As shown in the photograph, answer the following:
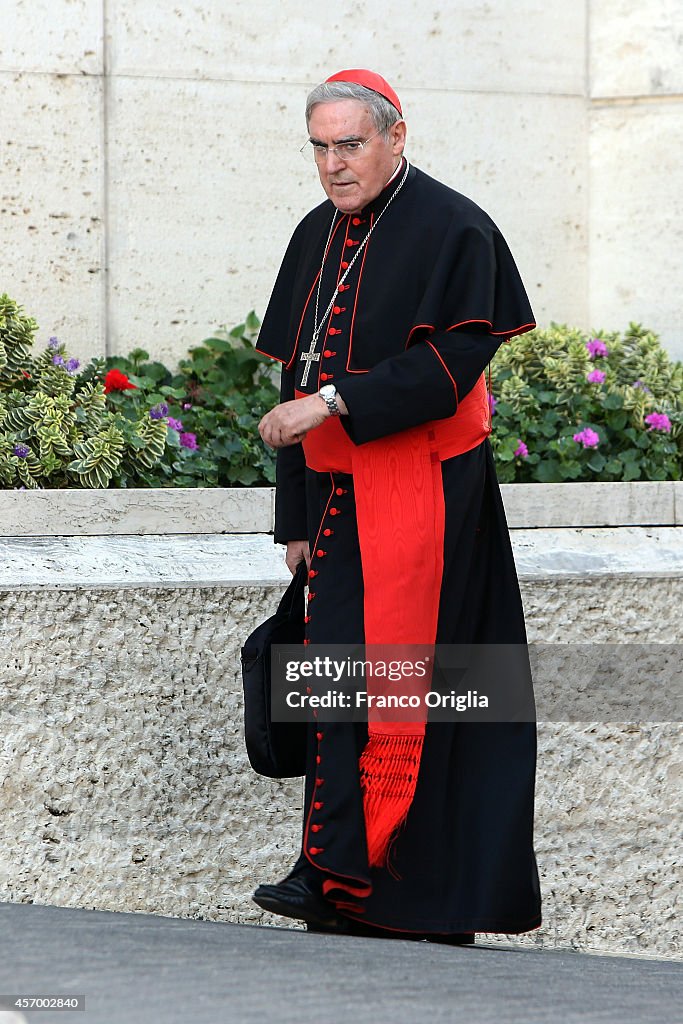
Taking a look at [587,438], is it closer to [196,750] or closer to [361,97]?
[196,750]

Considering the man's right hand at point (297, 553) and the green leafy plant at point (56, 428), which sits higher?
the green leafy plant at point (56, 428)

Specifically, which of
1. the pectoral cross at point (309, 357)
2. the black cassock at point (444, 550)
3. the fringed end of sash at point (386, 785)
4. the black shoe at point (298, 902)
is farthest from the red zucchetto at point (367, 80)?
the black shoe at point (298, 902)

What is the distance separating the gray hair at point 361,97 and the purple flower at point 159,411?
1.93 metres

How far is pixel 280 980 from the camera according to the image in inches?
77.7

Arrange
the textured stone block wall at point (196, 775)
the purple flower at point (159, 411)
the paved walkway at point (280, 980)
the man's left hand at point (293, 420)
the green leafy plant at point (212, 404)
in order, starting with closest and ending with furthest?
1. the paved walkway at point (280, 980)
2. the man's left hand at point (293, 420)
3. the textured stone block wall at point (196, 775)
4. the green leafy plant at point (212, 404)
5. the purple flower at point (159, 411)

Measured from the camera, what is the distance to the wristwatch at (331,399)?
106 inches

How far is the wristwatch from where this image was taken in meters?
2.70

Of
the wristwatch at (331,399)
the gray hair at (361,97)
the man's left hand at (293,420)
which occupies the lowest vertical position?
the man's left hand at (293,420)

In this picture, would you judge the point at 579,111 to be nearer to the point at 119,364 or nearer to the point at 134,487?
the point at 119,364

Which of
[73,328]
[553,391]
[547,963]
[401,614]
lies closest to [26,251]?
[73,328]

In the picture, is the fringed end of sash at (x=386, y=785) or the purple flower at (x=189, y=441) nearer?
the fringed end of sash at (x=386, y=785)

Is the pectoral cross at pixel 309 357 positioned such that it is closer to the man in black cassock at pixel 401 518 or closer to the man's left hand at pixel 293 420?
the man in black cassock at pixel 401 518

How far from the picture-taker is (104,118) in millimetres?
5098

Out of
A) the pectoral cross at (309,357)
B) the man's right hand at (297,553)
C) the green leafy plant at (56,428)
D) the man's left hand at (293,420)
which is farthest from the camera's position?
the green leafy plant at (56,428)
